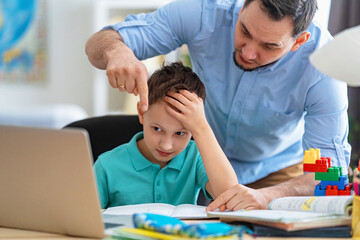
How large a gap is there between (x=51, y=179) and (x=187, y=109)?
0.57 m

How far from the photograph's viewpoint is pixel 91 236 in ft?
2.98

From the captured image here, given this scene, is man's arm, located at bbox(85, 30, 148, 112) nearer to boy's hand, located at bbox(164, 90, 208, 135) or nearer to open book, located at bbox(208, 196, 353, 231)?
boy's hand, located at bbox(164, 90, 208, 135)

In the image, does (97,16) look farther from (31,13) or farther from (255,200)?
(255,200)

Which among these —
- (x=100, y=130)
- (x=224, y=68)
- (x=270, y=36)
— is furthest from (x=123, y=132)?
(x=270, y=36)

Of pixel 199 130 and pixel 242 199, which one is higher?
pixel 199 130

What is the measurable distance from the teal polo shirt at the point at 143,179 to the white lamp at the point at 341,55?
23.3 inches

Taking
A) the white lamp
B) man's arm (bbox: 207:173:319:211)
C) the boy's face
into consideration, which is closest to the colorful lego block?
man's arm (bbox: 207:173:319:211)

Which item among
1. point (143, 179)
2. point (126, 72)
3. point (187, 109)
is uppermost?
point (126, 72)

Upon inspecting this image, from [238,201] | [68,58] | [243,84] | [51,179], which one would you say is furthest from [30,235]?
[68,58]

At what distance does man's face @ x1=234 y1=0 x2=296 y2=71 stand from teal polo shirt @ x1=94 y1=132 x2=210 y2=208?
1.21 ft

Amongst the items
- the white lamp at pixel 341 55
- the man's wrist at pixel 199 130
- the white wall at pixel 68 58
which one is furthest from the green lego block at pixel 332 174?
the white wall at pixel 68 58

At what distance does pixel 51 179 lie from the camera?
2.91 ft

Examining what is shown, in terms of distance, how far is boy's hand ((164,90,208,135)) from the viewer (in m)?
1.37

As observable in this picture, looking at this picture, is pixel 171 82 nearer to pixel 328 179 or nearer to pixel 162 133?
pixel 162 133
